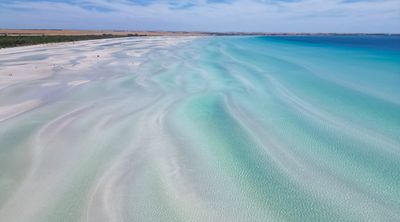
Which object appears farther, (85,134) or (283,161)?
(85,134)

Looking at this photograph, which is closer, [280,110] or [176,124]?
[176,124]

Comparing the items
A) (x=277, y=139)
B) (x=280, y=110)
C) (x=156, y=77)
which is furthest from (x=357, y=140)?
(x=156, y=77)

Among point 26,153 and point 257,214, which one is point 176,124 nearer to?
point 26,153

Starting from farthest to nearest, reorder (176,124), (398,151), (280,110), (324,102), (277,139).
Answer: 1. (324,102)
2. (280,110)
3. (176,124)
4. (277,139)
5. (398,151)

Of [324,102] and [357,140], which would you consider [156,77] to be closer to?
[324,102]

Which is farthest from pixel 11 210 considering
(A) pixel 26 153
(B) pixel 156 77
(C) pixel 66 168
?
(B) pixel 156 77

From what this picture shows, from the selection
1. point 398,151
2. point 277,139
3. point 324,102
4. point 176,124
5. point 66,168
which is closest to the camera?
point 66,168

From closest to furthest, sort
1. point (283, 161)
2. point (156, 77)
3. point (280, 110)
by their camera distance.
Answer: point (283, 161) → point (280, 110) → point (156, 77)

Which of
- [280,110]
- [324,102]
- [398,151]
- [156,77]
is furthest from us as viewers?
[156,77]
